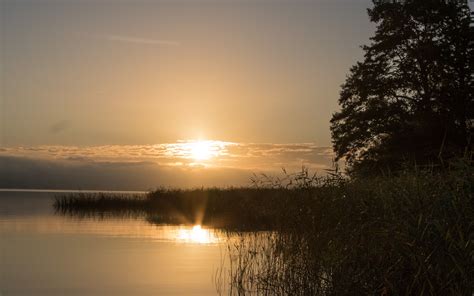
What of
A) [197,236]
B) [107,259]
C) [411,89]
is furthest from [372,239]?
[411,89]

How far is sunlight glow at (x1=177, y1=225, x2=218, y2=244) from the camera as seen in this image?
24719 millimetres

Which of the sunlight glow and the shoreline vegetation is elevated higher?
the shoreline vegetation

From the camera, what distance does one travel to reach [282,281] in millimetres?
12688

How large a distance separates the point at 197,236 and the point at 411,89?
1455cm

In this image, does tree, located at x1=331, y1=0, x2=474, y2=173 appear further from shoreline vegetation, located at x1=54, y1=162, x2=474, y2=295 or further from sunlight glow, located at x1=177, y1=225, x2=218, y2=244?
shoreline vegetation, located at x1=54, y1=162, x2=474, y2=295

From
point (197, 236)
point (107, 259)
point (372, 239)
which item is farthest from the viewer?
point (197, 236)

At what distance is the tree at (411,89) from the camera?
99.0 ft

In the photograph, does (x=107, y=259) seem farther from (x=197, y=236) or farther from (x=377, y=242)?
(x=377, y=242)

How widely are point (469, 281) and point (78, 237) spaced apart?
19856 mm

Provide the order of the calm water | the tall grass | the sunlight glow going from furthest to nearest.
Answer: the sunlight glow < the calm water < the tall grass

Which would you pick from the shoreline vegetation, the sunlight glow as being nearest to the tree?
the sunlight glow

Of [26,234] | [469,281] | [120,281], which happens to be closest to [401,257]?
[469,281]

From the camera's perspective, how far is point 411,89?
32.6m

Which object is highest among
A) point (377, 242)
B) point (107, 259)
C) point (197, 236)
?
point (377, 242)
